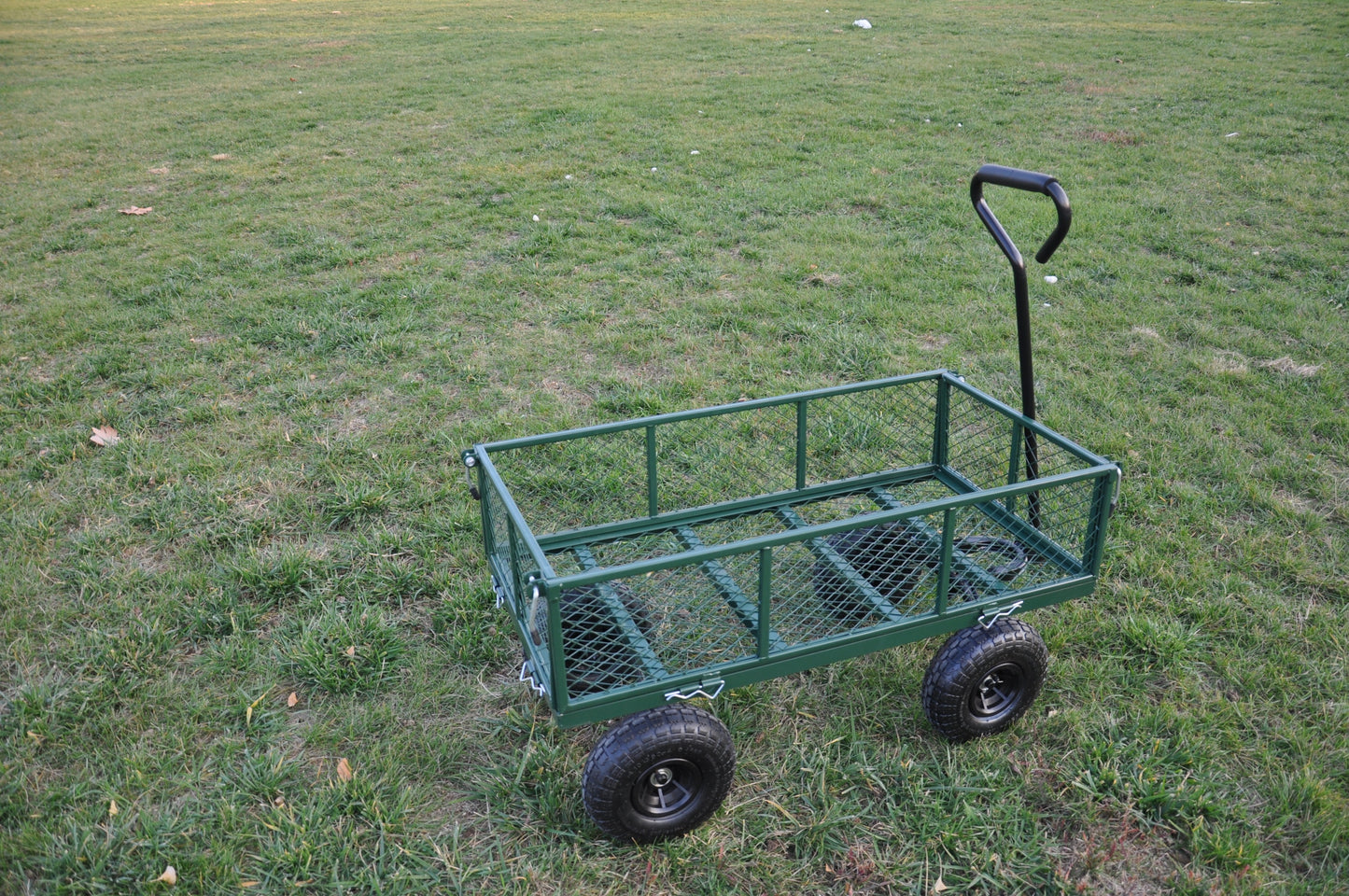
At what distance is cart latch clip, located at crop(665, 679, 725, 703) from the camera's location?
2691 millimetres

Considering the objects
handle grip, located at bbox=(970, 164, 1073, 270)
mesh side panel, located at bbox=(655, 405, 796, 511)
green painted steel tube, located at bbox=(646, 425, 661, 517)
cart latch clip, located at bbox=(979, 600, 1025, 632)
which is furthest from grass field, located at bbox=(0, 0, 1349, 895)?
handle grip, located at bbox=(970, 164, 1073, 270)

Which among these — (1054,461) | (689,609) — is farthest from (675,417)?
(1054,461)

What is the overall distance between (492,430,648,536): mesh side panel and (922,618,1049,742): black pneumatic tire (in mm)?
1801

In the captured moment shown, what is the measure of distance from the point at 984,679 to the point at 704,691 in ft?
2.97

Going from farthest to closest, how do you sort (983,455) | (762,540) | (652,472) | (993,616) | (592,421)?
(592,421)
(983,455)
(652,472)
(993,616)
(762,540)

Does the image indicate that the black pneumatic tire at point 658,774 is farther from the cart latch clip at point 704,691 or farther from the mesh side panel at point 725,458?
the mesh side panel at point 725,458

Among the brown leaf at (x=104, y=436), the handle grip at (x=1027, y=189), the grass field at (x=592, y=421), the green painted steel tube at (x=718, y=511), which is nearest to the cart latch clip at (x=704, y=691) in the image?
the grass field at (x=592, y=421)

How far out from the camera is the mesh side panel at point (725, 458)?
4.48 metres

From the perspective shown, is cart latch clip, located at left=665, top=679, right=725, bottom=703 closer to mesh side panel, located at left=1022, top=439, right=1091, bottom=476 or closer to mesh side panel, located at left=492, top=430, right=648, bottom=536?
mesh side panel, located at left=492, top=430, right=648, bottom=536

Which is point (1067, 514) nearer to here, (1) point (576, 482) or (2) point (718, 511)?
(2) point (718, 511)

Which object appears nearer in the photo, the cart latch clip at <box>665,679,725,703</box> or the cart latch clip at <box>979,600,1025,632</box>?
the cart latch clip at <box>665,679,725,703</box>

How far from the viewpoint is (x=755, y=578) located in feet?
11.9

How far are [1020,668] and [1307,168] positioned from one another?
8050 millimetres

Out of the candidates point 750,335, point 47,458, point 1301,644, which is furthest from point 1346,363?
point 47,458
